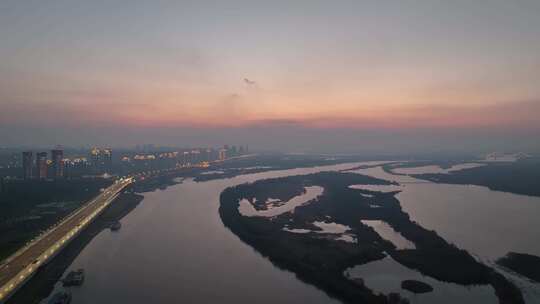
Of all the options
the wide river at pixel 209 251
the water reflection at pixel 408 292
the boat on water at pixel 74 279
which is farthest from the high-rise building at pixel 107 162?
the water reflection at pixel 408 292

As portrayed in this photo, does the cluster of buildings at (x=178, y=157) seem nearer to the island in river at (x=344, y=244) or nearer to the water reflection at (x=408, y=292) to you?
the island in river at (x=344, y=244)

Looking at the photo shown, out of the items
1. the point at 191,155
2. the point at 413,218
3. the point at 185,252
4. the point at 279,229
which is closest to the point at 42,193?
the point at 185,252

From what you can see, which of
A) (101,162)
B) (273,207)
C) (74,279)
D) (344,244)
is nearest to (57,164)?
(101,162)

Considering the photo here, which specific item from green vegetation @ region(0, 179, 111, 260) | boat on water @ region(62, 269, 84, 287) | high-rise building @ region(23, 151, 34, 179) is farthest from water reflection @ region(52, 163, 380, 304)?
high-rise building @ region(23, 151, 34, 179)

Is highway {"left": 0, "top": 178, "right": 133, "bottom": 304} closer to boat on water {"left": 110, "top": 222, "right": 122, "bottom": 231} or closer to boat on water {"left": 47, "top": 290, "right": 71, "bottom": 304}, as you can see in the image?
boat on water {"left": 110, "top": 222, "right": 122, "bottom": 231}

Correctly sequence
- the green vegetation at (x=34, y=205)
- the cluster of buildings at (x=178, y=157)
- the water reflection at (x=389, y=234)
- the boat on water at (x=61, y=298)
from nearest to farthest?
the boat on water at (x=61, y=298) < the water reflection at (x=389, y=234) < the green vegetation at (x=34, y=205) < the cluster of buildings at (x=178, y=157)
